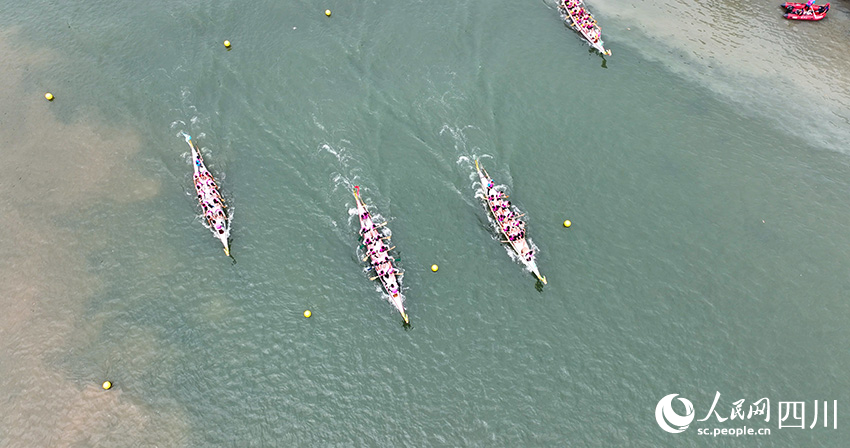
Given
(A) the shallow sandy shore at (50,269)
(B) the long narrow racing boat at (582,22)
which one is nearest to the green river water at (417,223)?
(A) the shallow sandy shore at (50,269)

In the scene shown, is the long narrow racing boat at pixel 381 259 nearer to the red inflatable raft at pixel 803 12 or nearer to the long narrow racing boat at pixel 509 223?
the long narrow racing boat at pixel 509 223

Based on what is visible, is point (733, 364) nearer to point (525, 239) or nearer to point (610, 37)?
point (525, 239)

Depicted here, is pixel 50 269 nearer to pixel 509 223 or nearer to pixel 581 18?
pixel 509 223

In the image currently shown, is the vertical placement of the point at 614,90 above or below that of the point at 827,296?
above

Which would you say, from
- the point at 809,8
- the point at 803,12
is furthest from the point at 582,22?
the point at 809,8

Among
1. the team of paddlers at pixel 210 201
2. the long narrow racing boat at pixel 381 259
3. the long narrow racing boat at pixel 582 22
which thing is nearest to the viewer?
the long narrow racing boat at pixel 381 259

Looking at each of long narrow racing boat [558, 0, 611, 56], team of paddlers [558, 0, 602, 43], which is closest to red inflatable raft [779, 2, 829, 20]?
long narrow racing boat [558, 0, 611, 56]

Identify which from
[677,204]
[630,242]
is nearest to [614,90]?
[677,204]
